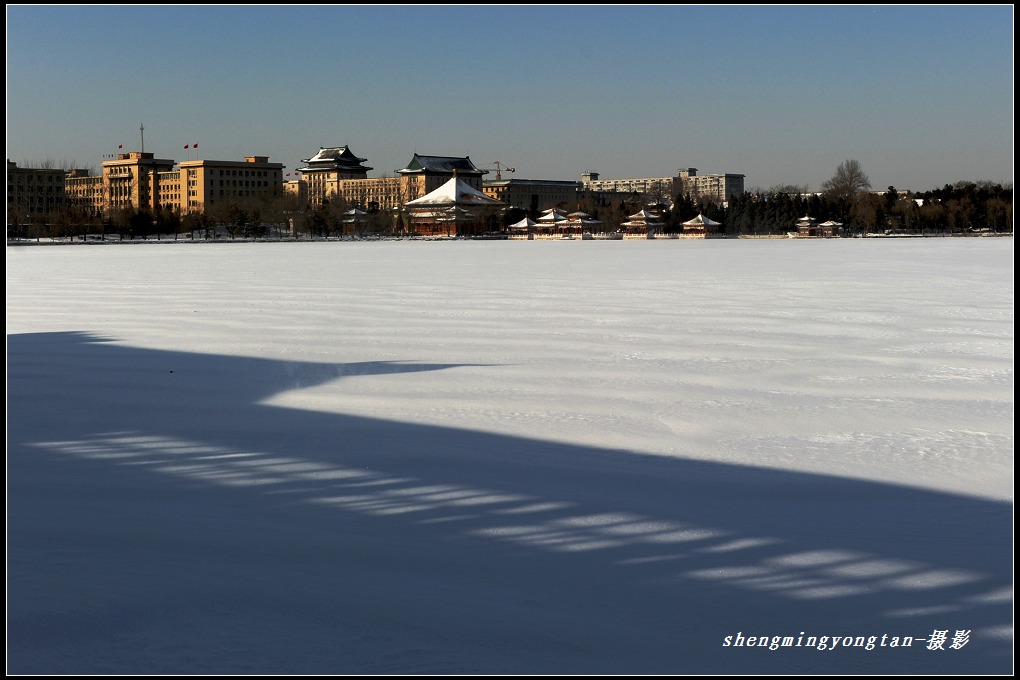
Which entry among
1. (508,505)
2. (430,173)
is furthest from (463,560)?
(430,173)

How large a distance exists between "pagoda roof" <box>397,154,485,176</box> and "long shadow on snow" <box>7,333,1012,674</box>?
A: 12947 cm

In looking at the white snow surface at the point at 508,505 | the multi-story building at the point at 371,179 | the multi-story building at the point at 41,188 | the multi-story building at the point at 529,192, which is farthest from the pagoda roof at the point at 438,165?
the white snow surface at the point at 508,505

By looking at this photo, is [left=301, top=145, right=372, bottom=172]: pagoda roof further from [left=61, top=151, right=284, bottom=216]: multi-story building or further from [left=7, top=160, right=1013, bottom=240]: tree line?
[left=7, top=160, right=1013, bottom=240]: tree line

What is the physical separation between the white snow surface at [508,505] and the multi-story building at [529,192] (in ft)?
488

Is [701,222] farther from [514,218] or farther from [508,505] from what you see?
[508,505]

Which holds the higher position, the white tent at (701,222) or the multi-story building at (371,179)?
the multi-story building at (371,179)

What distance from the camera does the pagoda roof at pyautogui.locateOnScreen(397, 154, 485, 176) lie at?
133 m

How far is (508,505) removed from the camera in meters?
3.92

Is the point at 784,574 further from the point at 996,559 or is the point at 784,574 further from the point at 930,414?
the point at 930,414

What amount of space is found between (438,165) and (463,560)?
134 metres

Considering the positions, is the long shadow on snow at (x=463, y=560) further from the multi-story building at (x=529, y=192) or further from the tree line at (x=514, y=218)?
the multi-story building at (x=529, y=192)

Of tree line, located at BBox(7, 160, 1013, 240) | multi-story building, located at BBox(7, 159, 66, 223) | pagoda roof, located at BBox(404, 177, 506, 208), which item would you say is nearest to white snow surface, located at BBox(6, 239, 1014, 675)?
tree line, located at BBox(7, 160, 1013, 240)

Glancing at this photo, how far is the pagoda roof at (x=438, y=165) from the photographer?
5246 inches

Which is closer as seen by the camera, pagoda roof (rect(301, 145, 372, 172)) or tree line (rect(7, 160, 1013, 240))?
tree line (rect(7, 160, 1013, 240))
